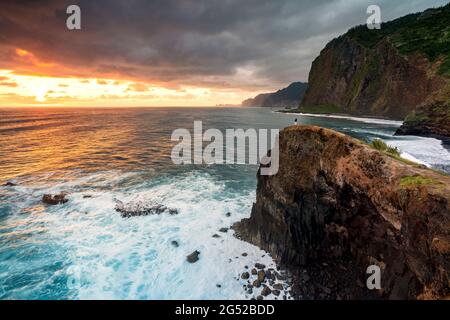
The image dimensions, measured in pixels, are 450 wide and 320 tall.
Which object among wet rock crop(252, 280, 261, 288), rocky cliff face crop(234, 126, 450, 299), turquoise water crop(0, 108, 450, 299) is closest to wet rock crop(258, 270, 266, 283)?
wet rock crop(252, 280, 261, 288)

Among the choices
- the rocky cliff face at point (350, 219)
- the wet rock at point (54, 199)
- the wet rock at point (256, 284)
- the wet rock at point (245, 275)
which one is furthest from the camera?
the wet rock at point (54, 199)

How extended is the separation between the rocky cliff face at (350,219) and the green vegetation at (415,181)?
1.2 inches

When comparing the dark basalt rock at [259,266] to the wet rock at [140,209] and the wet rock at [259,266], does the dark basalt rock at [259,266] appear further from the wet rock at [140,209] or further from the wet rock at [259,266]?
the wet rock at [140,209]

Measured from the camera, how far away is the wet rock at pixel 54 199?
22.4 meters

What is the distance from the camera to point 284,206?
1464 cm

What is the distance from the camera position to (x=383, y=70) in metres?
108

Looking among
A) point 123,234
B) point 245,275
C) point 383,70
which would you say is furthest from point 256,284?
point 383,70

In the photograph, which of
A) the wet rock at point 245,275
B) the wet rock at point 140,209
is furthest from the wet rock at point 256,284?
the wet rock at point 140,209

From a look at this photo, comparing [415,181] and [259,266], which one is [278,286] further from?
[415,181]

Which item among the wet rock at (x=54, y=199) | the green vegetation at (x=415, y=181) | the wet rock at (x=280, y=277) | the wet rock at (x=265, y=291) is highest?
the green vegetation at (x=415, y=181)

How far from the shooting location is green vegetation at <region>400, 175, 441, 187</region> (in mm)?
8300

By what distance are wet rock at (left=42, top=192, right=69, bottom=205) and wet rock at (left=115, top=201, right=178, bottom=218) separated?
18.8ft
